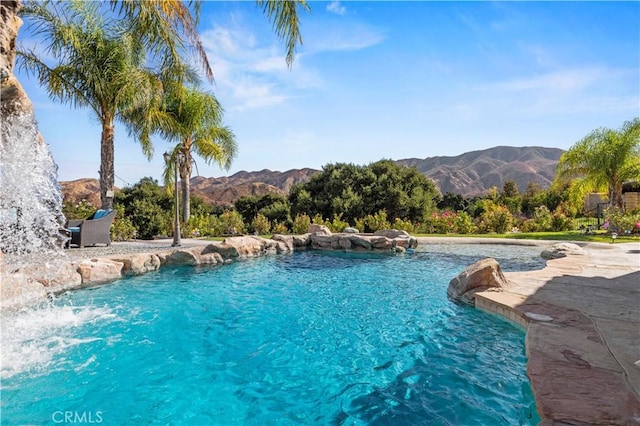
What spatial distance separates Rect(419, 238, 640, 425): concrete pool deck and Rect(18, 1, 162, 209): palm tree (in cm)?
1192

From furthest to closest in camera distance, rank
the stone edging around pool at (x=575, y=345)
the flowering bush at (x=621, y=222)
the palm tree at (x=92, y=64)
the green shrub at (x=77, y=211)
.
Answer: the green shrub at (x=77, y=211) → the flowering bush at (x=621, y=222) → the palm tree at (x=92, y=64) → the stone edging around pool at (x=575, y=345)

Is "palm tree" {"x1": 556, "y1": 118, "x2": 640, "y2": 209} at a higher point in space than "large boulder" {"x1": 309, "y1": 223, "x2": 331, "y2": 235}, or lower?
higher

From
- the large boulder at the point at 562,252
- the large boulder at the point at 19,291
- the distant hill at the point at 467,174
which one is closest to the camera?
the large boulder at the point at 19,291

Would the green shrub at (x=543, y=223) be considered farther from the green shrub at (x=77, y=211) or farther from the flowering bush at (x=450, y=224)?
the green shrub at (x=77, y=211)

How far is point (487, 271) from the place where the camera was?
18.1ft

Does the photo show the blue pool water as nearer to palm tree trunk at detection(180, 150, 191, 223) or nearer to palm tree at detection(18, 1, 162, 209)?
palm tree at detection(18, 1, 162, 209)

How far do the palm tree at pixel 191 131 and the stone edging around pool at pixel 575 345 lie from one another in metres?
14.7

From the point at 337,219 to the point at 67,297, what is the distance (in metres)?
12.5

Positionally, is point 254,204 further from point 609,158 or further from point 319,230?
point 609,158

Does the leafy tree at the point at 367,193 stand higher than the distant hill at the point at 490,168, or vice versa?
the distant hill at the point at 490,168

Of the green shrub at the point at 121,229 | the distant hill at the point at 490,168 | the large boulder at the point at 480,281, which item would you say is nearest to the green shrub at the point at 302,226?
the green shrub at the point at 121,229

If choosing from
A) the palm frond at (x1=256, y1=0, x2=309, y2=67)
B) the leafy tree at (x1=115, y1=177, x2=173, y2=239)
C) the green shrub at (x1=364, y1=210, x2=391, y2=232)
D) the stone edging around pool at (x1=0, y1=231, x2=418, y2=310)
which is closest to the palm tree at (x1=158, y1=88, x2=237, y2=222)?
the leafy tree at (x1=115, y1=177, x2=173, y2=239)

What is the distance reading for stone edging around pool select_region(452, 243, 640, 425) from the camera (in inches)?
85.0

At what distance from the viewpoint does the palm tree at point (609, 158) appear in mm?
15219
